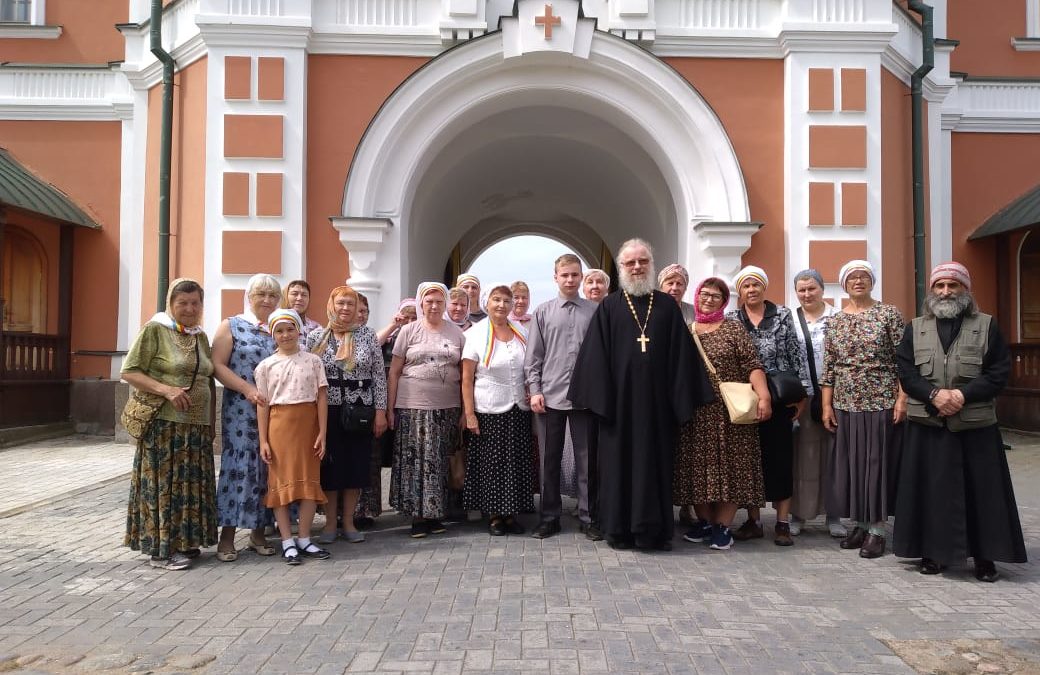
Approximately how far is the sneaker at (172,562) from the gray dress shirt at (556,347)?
228cm

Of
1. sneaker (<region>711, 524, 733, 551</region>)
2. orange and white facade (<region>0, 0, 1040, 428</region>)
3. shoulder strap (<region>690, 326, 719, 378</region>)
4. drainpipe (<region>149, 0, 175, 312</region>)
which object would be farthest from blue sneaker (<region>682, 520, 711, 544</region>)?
drainpipe (<region>149, 0, 175, 312</region>)

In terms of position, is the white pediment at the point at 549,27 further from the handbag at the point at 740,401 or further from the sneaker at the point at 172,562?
the sneaker at the point at 172,562

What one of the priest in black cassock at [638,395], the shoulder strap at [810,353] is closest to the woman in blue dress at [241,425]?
the priest in black cassock at [638,395]

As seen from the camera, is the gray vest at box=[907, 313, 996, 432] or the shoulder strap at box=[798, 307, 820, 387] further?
A: the shoulder strap at box=[798, 307, 820, 387]

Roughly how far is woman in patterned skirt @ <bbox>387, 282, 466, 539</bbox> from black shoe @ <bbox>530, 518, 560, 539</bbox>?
63cm

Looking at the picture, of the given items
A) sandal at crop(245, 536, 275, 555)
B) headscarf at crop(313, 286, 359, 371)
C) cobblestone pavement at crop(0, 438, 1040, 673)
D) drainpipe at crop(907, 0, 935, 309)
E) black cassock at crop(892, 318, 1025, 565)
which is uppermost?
drainpipe at crop(907, 0, 935, 309)

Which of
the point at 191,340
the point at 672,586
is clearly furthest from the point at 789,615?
the point at 191,340

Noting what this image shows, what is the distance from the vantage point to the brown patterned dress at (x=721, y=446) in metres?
4.92

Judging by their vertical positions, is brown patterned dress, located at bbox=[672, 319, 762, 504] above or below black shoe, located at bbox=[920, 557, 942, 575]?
above

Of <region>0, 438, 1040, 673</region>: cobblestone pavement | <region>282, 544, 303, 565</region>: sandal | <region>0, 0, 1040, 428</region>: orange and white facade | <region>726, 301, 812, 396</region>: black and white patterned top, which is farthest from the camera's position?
<region>0, 0, 1040, 428</region>: orange and white facade

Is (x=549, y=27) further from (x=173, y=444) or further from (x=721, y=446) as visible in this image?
(x=173, y=444)

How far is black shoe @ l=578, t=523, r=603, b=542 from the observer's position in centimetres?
516

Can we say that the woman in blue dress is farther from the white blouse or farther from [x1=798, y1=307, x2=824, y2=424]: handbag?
[x1=798, y1=307, x2=824, y2=424]: handbag

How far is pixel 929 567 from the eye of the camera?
4.49 m
